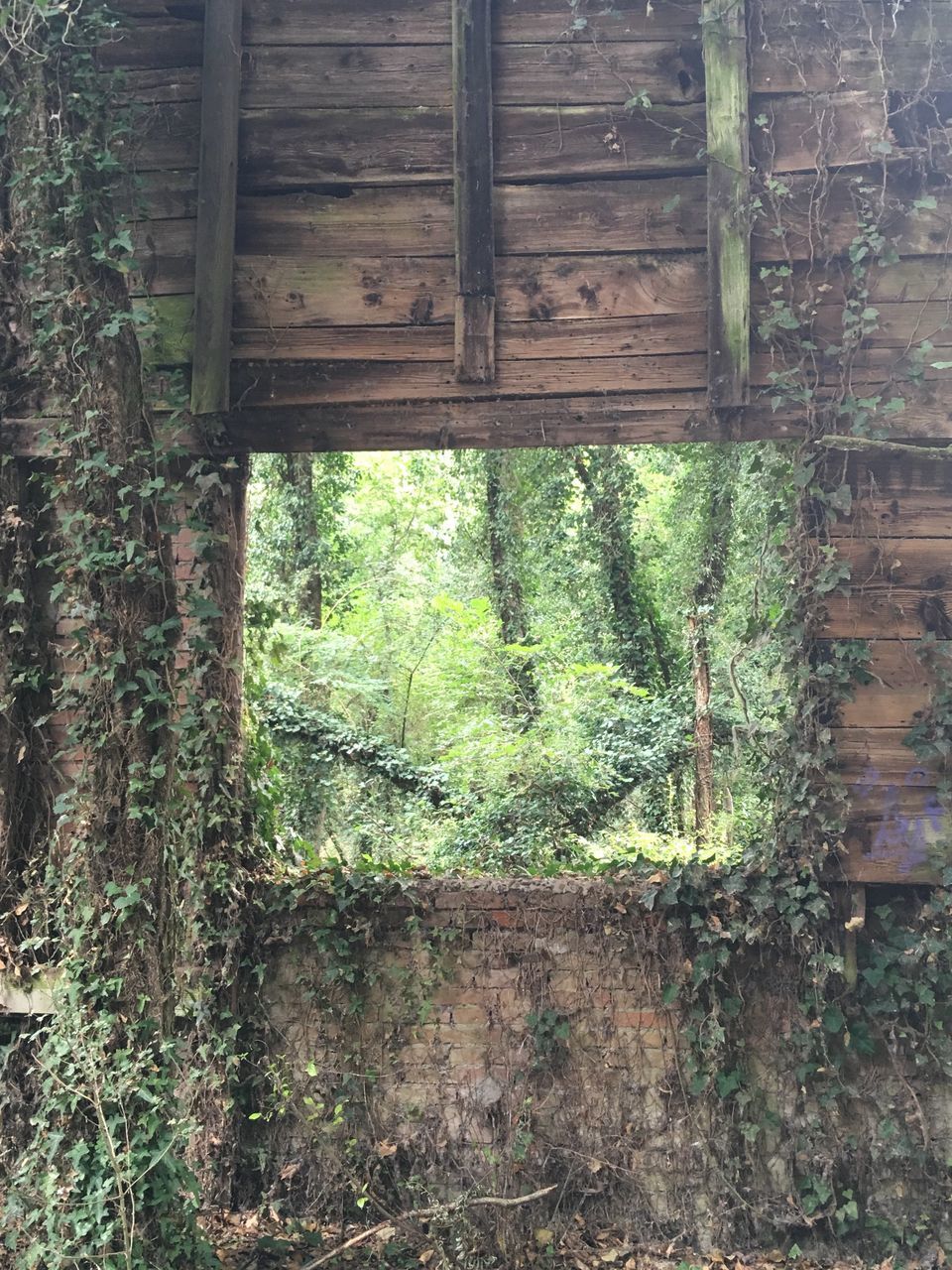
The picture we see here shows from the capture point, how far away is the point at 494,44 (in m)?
4.13

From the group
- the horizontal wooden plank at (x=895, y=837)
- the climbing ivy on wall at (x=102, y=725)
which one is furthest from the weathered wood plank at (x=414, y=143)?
the horizontal wooden plank at (x=895, y=837)

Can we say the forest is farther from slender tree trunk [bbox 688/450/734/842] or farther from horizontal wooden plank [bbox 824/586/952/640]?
horizontal wooden plank [bbox 824/586/952/640]

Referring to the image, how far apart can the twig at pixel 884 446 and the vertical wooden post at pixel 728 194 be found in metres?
0.41

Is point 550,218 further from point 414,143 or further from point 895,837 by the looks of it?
point 895,837

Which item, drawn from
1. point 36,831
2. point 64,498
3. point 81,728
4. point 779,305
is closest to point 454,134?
point 779,305

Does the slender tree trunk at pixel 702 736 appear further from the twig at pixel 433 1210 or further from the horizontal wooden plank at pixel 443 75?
the horizontal wooden plank at pixel 443 75

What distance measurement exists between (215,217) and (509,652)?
693 cm

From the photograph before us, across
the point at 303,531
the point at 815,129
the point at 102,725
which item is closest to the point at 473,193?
the point at 815,129

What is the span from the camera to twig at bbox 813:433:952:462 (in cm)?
389

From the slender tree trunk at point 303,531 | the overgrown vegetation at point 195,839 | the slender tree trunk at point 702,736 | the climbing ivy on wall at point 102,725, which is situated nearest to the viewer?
the climbing ivy on wall at point 102,725

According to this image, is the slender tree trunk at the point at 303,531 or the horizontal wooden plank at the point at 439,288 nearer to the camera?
the horizontal wooden plank at the point at 439,288

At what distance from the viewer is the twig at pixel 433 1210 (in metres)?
3.66

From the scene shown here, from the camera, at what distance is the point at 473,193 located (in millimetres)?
4078

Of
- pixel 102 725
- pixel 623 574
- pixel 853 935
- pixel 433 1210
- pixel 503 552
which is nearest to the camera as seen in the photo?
pixel 102 725
